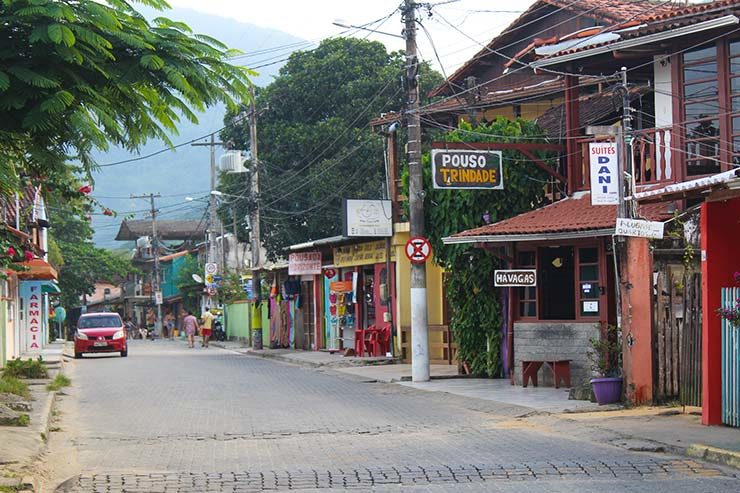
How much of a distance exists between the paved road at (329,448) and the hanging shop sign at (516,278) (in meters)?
2.53

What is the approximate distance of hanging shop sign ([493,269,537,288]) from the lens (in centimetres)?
2098

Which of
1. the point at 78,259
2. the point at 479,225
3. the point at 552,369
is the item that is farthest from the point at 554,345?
the point at 78,259

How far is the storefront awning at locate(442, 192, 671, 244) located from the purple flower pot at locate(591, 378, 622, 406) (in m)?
2.84

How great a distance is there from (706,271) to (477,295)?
9.68 m

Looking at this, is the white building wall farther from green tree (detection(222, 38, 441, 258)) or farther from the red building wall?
green tree (detection(222, 38, 441, 258))

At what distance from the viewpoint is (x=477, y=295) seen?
2381 cm

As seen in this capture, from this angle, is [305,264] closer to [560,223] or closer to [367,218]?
[367,218]

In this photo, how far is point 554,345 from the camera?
2109cm

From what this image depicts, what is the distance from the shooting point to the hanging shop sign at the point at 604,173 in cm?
1733

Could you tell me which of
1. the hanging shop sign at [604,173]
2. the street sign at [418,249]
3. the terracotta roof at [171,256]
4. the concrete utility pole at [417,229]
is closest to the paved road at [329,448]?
the concrete utility pole at [417,229]

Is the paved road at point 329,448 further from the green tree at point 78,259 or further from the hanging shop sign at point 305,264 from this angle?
the green tree at point 78,259

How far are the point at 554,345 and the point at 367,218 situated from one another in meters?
10.3

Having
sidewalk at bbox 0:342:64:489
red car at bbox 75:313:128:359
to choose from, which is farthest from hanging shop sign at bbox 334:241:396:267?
sidewalk at bbox 0:342:64:489

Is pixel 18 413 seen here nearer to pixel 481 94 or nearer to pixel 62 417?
pixel 62 417
